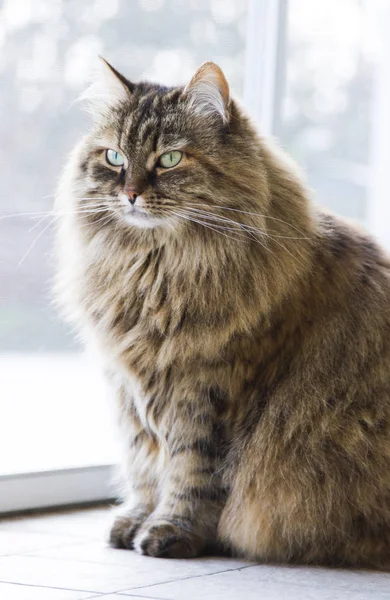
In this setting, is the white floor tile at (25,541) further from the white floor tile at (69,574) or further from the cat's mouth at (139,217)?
the cat's mouth at (139,217)

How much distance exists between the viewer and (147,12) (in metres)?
2.57

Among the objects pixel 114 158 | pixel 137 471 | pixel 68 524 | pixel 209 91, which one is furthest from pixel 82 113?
pixel 68 524

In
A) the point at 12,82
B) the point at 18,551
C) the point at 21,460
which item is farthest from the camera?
the point at 21,460

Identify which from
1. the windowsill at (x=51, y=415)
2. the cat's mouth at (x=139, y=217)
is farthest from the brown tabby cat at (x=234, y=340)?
the windowsill at (x=51, y=415)

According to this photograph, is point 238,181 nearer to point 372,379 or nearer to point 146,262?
point 146,262

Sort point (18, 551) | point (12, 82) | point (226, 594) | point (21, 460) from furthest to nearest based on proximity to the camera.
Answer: point (21, 460)
point (12, 82)
point (18, 551)
point (226, 594)

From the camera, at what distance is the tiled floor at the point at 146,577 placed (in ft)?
5.40

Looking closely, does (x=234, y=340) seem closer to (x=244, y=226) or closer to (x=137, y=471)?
(x=244, y=226)

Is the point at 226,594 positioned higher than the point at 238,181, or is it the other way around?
the point at 238,181

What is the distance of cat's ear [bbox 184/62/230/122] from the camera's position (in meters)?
1.88

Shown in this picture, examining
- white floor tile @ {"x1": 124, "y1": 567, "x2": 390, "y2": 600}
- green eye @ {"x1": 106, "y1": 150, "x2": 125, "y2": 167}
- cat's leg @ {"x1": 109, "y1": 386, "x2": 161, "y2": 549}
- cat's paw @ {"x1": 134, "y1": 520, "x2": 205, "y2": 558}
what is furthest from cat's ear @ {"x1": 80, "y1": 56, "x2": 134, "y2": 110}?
white floor tile @ {"x1": 124, "y1": 567, "x2": 390, "y2": 600}

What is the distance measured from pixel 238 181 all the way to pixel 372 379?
54 cm

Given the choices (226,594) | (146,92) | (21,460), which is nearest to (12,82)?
(146,92)

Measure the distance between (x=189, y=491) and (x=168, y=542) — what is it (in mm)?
121
